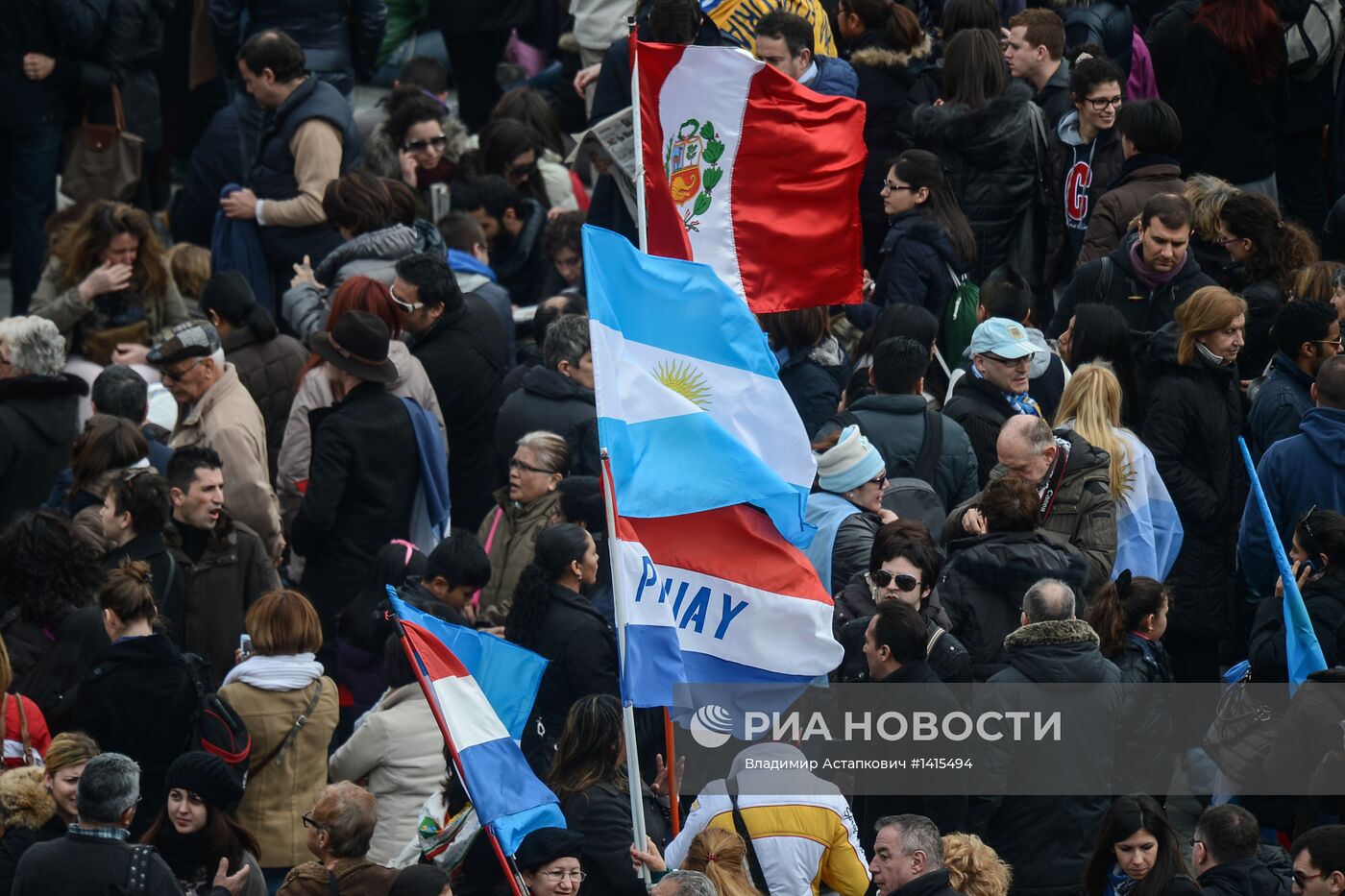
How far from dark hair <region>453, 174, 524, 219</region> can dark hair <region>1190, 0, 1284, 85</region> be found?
422 cm

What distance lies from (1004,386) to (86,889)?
180 inches

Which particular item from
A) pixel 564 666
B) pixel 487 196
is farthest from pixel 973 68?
pixel 564 666

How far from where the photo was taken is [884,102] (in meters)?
12.0

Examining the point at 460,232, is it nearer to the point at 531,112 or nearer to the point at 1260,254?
the point at 531,112

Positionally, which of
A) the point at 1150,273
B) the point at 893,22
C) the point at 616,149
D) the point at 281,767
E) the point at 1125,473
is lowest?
the point at 281,767

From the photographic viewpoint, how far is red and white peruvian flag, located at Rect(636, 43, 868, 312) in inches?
322

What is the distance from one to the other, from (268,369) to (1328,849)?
5.60 meters

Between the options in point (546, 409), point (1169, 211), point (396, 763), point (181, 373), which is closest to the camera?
point (396, 763)

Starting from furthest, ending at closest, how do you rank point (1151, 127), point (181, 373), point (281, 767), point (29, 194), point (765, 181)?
point (29, 194), point (1151, 127), point (181, 373), point (765, 181), point (281, 767)

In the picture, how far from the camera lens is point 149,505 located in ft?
26.6

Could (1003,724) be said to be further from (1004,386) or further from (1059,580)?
(1004,386)

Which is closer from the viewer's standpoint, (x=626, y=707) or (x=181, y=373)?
(x=626, y=707)

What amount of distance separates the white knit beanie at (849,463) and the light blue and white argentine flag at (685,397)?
1146 mm

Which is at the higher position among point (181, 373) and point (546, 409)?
point (181, 373)
